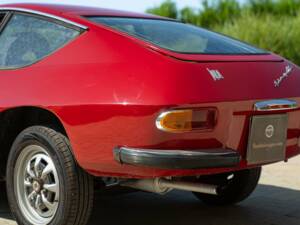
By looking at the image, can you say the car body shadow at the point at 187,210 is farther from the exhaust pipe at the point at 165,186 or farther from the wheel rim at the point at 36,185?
the exhaust pipe at the point at 165,186

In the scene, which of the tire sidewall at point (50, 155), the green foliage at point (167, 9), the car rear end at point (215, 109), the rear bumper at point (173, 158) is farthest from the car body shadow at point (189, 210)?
the green foliage at point (167, 9)

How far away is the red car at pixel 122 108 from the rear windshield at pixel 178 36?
0.06ft

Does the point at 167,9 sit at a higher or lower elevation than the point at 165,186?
lower

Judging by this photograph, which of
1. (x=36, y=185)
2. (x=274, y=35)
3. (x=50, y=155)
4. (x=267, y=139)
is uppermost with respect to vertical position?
(x=267, y=139)

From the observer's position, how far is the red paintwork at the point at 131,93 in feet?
12.0

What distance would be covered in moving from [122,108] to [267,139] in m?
0.98

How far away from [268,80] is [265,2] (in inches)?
799

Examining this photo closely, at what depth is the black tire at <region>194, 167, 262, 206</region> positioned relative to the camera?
5234 millimetres

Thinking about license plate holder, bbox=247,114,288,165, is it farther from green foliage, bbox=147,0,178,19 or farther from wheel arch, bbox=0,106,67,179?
green foliage, bbox=147,0,178,19

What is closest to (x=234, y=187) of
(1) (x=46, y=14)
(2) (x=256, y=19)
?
(1) (x=46, y=14)

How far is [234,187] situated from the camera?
211 inches

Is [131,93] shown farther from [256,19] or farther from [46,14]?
[256,19]

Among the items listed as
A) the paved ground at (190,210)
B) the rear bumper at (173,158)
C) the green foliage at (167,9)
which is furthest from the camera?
the green foliage at (167,9)

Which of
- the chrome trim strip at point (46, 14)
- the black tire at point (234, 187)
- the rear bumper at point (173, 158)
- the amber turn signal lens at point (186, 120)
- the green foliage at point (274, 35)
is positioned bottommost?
the green foliage at point (274, 35)
